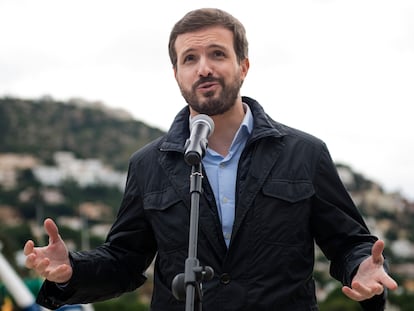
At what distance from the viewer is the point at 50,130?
80.2 metres

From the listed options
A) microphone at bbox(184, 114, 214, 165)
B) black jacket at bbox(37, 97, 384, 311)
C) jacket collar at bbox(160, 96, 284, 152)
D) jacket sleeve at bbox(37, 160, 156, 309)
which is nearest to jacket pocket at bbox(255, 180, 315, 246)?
black jacket at bbox(37, 97, 384, 311)

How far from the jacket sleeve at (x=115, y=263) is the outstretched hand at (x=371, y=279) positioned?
1.03 meters

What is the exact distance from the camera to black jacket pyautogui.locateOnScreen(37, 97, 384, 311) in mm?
3713

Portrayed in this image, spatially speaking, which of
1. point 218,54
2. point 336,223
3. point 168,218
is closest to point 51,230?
point 168,218

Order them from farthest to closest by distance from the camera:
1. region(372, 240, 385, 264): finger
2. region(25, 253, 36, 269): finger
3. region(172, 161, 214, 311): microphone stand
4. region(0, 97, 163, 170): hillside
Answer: region(0, 97, 163, 170): hillside < region(25, 253, 36, 269): finger < region(372, 240, 385, 264): finger < region(172, 161, 214, 311): microphone stand

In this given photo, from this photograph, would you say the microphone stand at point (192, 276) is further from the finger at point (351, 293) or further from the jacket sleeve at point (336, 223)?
the jacket sleeve at point (336, 223)

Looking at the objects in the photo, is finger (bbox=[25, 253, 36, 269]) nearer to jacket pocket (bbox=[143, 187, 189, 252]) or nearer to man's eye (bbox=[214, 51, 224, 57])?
jacket pocket (bbox=[143, 187, 189, 252])

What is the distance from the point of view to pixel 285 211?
3793mm

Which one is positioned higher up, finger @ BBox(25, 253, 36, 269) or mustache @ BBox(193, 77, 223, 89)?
mustache @ BBox(193, 77, 223, 89)

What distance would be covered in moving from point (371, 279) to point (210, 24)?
1338mm

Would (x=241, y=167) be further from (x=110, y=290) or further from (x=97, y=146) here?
(x=97, y=146)

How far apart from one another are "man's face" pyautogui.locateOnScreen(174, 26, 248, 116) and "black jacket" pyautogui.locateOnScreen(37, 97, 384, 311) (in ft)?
0.62

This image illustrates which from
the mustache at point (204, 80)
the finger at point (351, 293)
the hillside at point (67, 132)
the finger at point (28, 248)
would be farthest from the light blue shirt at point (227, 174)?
the hillside at point (67, 132)

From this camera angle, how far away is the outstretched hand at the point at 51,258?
3.62 metres
